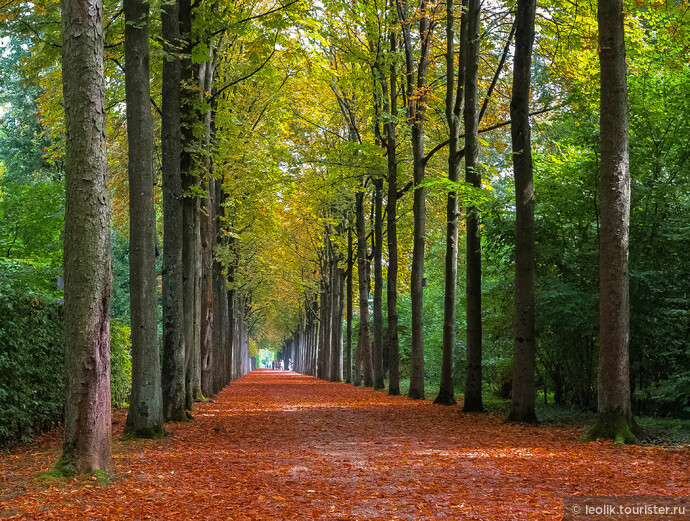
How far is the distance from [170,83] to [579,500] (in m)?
10.1

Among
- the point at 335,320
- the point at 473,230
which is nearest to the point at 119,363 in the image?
the point at 473,230

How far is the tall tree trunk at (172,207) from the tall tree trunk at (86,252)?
4916 millimetres

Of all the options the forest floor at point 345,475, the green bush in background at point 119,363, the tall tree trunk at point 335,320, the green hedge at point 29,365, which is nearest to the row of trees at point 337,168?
the forest floor at point 345,475

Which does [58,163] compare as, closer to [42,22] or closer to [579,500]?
[42,22]

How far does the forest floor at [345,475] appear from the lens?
546 centimetres

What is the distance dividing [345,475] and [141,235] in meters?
5.05

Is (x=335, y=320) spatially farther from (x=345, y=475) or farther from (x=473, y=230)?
(x=345, y=475)

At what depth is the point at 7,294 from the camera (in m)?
9.27

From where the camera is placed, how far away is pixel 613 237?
9.80 m

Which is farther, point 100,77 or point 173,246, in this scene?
point 173,246

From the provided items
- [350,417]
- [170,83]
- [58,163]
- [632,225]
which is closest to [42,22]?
[170,83]

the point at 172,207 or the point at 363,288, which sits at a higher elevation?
the point at 172,207

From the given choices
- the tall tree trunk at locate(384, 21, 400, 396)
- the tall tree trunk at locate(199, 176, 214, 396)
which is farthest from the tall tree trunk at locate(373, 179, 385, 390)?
the tall tree trunk at locate(199, 176, 214, 396)

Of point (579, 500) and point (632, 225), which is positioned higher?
point (632, 225)
